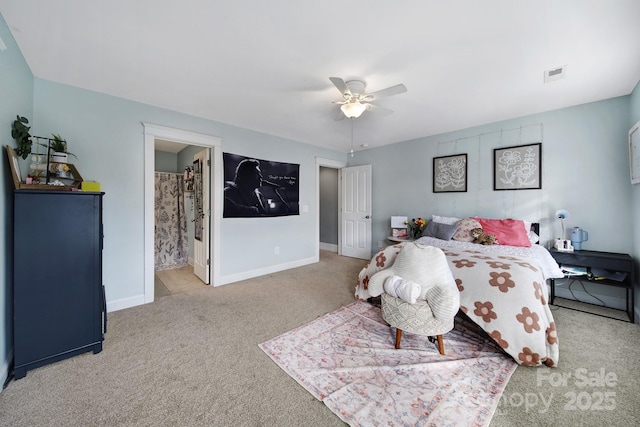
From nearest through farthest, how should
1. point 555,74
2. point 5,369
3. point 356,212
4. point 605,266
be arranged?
point 5,369, point 555,74, point 605,266, point 356,212

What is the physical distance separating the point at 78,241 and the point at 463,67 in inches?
137

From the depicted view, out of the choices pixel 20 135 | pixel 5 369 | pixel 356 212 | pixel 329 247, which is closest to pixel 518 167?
pixel 356 212

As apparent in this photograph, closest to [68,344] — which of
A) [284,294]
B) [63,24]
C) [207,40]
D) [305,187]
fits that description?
[284,294]

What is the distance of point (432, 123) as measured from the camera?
3646 millimetres

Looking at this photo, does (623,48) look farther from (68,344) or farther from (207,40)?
(68,344)

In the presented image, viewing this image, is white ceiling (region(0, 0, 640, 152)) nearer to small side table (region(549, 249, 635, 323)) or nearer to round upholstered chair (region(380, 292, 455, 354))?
small side table (region(549, 249, 635, 323))

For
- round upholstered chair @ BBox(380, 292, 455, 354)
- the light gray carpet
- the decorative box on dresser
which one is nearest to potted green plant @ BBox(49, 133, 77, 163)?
the decorative box on dresser

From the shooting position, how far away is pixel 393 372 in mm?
1698

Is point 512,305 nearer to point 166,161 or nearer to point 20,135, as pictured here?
point 20,135

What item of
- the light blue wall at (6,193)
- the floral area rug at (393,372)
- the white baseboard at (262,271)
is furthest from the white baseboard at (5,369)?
the white baseboard at (262,271)

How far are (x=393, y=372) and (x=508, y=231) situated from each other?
101 inches

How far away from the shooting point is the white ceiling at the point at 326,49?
155 centimetres

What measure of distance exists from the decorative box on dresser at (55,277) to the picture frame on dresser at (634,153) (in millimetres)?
4908

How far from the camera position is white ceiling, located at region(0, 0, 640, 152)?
1.55 m
